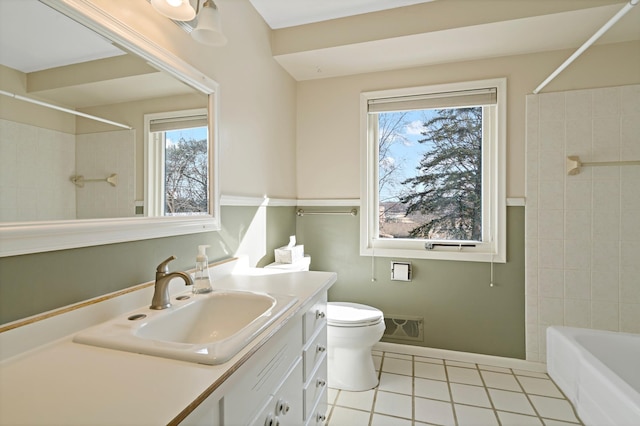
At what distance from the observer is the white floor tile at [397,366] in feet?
7.22

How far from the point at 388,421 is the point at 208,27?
2.02 metres

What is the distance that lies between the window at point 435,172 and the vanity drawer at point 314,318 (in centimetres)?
111

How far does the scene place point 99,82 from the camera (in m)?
1.03

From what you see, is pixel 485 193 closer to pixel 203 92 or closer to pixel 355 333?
pixel 355 333

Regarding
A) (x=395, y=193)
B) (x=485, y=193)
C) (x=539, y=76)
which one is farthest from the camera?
(x=395, y=193)

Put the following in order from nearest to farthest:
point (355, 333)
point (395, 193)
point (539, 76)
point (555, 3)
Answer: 1. point (555, 3)
2. point (355, 333)
3. point (539, 76)
4. point (395, 193)

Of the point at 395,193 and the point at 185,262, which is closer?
the point at 185,262

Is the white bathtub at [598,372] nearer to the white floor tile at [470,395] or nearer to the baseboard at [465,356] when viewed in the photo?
the white floor tile at [470,395]

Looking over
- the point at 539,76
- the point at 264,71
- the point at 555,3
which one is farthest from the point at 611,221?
the point at 264,71

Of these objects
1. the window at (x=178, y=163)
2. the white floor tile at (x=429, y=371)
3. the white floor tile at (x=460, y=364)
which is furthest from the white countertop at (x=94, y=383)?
the white floor tile at (x=460, y=364)

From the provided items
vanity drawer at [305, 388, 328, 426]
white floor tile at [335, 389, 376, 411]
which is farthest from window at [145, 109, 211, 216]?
white floor tile at [335, 389, 376, 411]

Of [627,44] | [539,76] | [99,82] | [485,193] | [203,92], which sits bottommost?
[485,193]

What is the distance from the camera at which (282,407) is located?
100 centimetres

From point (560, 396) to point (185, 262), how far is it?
225cm
